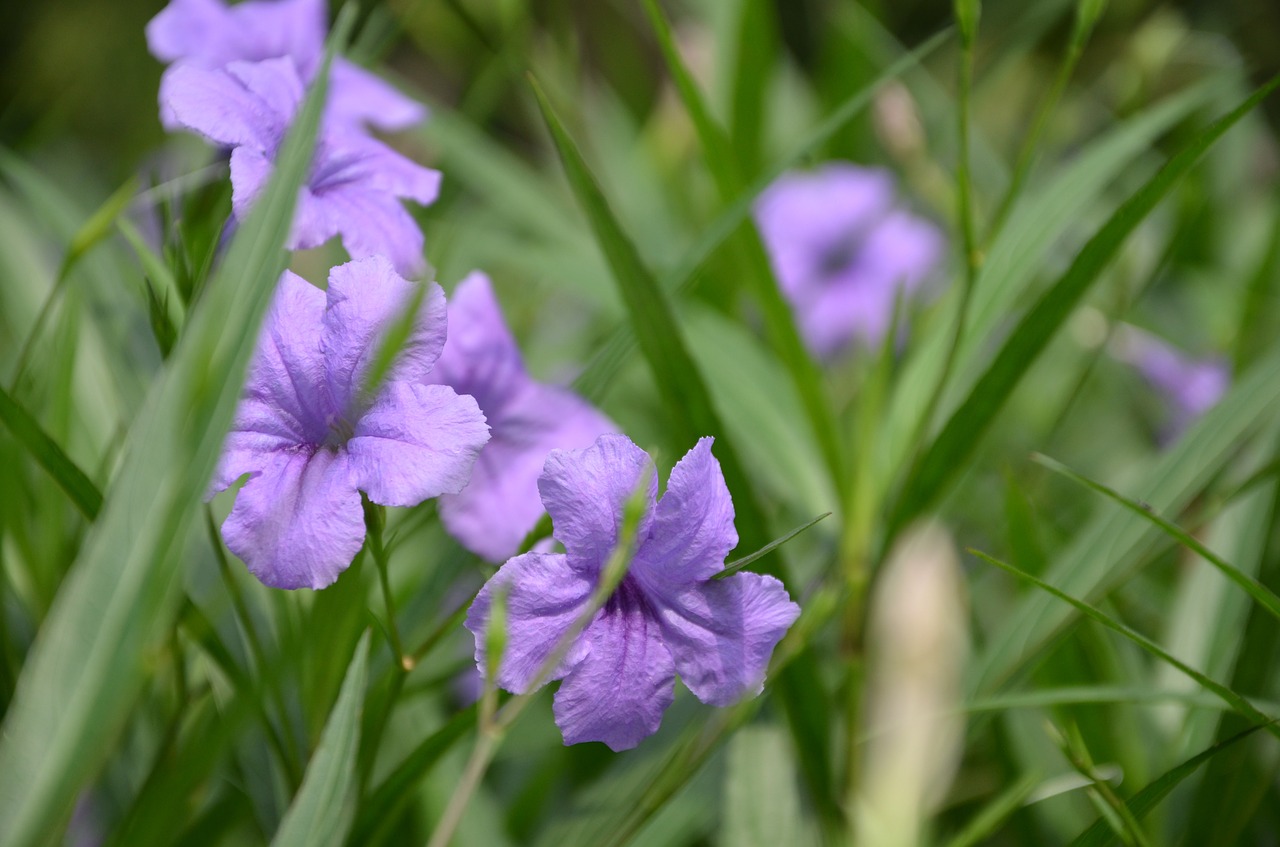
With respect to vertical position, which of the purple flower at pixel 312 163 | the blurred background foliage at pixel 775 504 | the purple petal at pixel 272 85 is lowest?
the blurred background foliage at pixel 775 504

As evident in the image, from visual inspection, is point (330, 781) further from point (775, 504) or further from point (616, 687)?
point (775, 504)

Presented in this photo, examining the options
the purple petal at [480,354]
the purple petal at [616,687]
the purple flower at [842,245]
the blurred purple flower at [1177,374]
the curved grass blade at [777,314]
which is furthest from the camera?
the purple flower at [842,245]

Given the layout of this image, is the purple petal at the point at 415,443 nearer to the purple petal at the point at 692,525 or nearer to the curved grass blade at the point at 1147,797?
the purple petal at the point at 692,525

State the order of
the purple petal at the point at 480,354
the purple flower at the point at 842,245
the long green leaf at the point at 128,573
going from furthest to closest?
the purple flower at the point at 842,245 < the purple petal at the point at 480,354 < the long green leaf at the point at 128,573

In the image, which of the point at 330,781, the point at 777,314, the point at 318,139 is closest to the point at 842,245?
the point at 777,314

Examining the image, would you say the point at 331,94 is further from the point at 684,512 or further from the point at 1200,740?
the point at 1200,740

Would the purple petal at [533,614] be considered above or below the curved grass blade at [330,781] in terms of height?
above

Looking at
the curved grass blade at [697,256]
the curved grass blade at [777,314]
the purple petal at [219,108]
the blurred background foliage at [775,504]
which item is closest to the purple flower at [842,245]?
the blurred background foliage at [775,504]

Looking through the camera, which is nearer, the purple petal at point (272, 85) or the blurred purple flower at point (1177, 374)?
the purple petal at point (272, 85)
